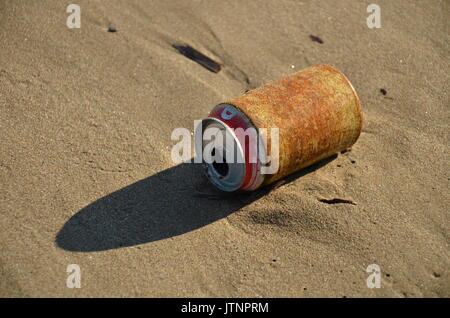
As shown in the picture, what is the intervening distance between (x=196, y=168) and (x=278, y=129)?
2.17 feet

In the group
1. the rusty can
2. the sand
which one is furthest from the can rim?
the sand

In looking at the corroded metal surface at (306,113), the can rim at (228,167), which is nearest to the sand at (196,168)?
the can rim at (228,167)

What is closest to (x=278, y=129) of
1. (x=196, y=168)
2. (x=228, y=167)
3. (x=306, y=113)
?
(x=306, y=113)

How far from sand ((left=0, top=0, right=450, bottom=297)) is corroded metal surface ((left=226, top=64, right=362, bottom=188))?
0.24m

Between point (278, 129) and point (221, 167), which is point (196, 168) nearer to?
point (221, 167)

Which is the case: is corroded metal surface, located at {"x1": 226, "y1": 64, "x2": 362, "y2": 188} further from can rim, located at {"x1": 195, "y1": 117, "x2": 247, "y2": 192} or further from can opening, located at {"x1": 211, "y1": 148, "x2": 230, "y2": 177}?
can opening, located at {"x1": 211, "y1": 148, "x2": 230, "y2": 177}

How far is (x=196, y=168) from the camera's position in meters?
3.42

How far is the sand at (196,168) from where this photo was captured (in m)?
2.88

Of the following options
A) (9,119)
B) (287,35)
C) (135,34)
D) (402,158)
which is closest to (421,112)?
(402,158)

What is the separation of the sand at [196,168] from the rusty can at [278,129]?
0.20 meters

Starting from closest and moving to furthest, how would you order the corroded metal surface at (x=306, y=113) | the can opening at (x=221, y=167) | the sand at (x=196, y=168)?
the sand at (x=196, y=168), the corroded metal surface at (x=306, y=113), the can opening at (x=221, y=167)

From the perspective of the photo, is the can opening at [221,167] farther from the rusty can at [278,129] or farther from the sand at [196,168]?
the sand at [196,168]

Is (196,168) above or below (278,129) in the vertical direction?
below
